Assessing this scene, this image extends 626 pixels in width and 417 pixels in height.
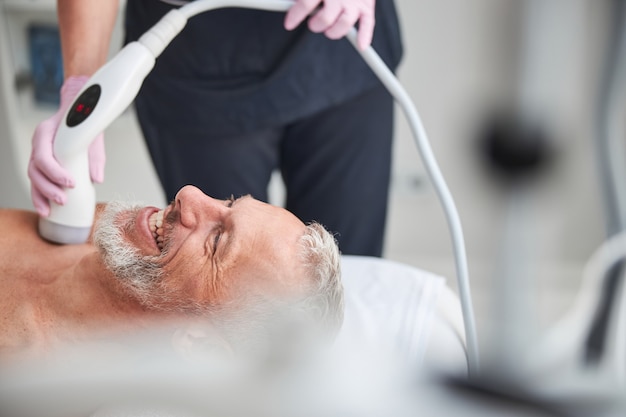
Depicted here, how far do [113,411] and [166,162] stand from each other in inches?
9.8

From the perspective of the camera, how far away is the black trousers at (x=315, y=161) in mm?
644

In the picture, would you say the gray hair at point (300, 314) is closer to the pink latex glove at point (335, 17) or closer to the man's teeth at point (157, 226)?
the man's teeth at point (157, 226)

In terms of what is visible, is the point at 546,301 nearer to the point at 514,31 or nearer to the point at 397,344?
the point at 397,344

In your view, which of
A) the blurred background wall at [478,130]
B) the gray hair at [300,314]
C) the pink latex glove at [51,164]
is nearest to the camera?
the blurred background wall at [478,130]

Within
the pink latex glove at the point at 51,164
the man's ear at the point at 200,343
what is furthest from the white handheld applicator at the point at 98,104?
the man's ear at the point at 200,343

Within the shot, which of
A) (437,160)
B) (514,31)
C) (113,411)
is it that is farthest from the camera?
(437,160)

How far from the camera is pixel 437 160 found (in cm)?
61

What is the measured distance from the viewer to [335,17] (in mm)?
638

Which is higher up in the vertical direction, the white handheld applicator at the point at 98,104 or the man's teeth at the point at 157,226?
the white handheld applicator at the point at 98,104

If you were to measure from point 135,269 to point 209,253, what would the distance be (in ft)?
0.19

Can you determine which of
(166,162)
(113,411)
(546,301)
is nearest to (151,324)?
(113,411)

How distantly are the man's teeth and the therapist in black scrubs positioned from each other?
0.04 m

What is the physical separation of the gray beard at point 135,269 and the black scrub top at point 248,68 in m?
0.14

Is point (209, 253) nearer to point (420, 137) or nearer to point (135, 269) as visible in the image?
point (135, 269)
